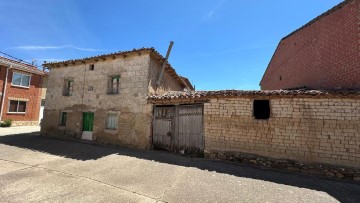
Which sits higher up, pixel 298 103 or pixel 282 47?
pixel 282 47

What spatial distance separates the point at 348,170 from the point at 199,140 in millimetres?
5927

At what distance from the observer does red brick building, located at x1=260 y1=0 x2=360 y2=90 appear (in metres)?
8.36

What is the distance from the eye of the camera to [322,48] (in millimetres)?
10438

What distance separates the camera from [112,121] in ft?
37.1

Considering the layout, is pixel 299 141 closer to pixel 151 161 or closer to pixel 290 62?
pixel 151 161

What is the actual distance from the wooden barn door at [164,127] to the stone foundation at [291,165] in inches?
91.0

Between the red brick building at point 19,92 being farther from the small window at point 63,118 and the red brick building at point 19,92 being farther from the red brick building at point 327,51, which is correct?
the red brick building at point 327,51

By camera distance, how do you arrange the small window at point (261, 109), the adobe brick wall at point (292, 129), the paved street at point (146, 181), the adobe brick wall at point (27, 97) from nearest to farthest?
the paved street at point (146, 181), the adobe brick wall at point (292, 129), the small window at point (261, 109), the adobe brick wall at point (27, 97)

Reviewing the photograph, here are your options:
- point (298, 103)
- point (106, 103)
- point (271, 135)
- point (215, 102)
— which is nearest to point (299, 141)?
point (271, 135)

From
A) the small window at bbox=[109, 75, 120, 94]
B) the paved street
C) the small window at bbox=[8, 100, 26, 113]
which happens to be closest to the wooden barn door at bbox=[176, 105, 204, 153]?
the paved street

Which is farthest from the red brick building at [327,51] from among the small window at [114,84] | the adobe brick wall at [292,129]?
the small window at [114,84]

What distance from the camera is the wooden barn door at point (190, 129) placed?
30.3 ft

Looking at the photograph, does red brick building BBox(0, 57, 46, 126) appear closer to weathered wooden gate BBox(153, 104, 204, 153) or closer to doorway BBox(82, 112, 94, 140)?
doorway BBox(82, 112, 94, 140)

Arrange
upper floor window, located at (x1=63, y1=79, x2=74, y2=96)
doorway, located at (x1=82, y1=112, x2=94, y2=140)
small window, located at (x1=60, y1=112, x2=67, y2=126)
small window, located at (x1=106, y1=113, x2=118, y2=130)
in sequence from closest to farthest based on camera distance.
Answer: small window, located at (x1=106, y1=113, x2=118, y2=130) → doorway, located at (x1=82, y1=112, x2=94, y2=140) → small window, located at (x1=60, y1=112, x2=67, y2=126) → upper floor window, located at (x1=63, y1=79, x2=74, y2=96)
